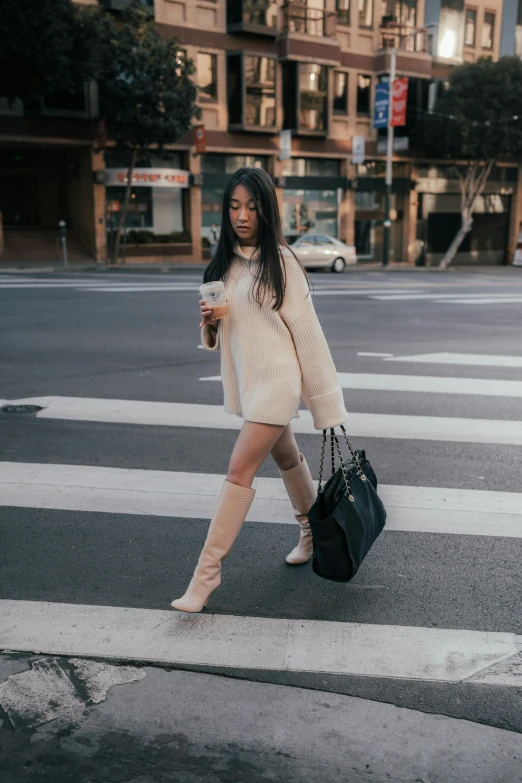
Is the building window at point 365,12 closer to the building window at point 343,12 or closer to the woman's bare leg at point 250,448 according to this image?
the building window at point 343,12

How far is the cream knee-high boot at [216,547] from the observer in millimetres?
3109

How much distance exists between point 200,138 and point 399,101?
8.02 m

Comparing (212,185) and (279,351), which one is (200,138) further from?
(279,351)

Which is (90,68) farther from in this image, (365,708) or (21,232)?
(365,708)

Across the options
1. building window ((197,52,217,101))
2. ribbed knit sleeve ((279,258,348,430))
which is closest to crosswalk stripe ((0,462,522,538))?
ribbed knit sleeve ((279,258,348,430))

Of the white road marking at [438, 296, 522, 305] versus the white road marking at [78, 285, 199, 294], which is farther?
the white road marking at [78, 285, 199, 294]

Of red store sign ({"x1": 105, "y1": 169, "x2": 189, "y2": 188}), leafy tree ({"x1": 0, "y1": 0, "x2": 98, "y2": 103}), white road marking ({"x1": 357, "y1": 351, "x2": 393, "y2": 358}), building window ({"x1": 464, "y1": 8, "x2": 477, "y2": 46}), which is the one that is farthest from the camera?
building window ({"x1": 464, "y1": 8, "x2": 477, "y2": 46})

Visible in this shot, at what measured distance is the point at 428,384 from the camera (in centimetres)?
766

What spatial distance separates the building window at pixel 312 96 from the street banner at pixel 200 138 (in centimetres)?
508

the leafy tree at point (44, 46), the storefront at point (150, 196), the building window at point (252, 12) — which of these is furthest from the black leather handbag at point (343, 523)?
the building window at point (252, 12)

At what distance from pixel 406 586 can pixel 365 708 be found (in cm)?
94

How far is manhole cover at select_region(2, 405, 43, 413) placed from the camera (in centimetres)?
636

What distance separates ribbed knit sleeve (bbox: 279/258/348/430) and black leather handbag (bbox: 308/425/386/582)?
21 centimetres

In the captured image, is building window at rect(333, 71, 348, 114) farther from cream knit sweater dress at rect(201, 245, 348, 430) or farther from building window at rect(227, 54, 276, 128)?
cream knit sweater dress at rect(201, 245, 348, 430)
